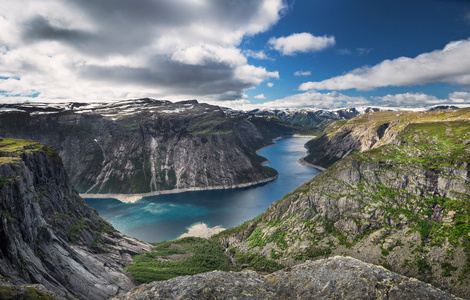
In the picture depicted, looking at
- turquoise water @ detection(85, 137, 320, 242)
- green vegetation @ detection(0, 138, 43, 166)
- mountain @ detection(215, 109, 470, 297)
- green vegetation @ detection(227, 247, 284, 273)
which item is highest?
green vegetation @ detection(0, 138, 43, 166)

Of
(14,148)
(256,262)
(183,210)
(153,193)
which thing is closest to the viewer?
(256,262)

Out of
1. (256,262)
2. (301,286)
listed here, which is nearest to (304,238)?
(256,262)

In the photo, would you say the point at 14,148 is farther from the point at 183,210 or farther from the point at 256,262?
the point at 183,210

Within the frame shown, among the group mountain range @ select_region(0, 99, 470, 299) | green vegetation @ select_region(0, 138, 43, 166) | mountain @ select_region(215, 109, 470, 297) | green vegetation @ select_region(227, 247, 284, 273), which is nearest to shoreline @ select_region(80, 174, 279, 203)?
green vegetation @ select_region(0, 138, 43, 166)

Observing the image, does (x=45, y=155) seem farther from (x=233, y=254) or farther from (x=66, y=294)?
(x=233, y=254)

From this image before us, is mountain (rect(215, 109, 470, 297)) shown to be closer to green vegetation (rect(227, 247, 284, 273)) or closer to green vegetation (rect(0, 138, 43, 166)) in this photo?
green vegetation (rect(227, 247, 284, 273))

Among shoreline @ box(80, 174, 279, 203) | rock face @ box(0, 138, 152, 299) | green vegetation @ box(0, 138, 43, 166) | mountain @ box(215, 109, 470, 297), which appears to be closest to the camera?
rock face @ box(0, 138, 152, 299)

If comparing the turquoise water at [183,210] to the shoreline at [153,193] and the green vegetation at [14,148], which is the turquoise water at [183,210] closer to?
the shoreline at [153,193]
